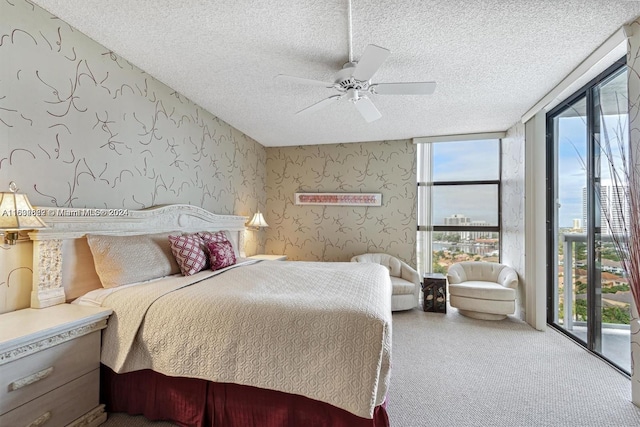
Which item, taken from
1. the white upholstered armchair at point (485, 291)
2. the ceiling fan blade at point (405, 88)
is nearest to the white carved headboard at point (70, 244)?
the ceiling fan blade at point (405, 88)

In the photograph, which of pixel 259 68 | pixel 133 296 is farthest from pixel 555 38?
pixel 133 296

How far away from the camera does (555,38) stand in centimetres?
208

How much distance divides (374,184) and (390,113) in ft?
4.78

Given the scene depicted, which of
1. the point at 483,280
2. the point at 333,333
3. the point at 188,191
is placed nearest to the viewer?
the point at 333,333

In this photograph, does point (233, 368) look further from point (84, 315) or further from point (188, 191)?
point (188, 191)

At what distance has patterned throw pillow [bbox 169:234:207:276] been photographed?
8.18 feet

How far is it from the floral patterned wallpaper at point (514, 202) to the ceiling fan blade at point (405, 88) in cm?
228

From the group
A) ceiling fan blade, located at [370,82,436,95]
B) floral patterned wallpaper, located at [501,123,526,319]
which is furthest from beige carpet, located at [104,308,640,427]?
ceiling fan blade, located at [370,82,436,95]

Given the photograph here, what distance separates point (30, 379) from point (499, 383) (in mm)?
2845

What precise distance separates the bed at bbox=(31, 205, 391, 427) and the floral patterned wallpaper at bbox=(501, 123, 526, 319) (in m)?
2.72

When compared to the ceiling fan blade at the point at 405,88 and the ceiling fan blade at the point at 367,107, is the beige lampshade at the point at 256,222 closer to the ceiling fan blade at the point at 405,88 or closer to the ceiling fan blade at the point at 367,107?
the ceiling fan blade at the point at 367,107

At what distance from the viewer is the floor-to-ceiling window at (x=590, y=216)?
2.39 metres

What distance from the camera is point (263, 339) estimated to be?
5.08ft

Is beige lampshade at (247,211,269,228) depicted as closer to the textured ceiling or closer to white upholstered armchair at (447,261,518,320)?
the textured ceiling
